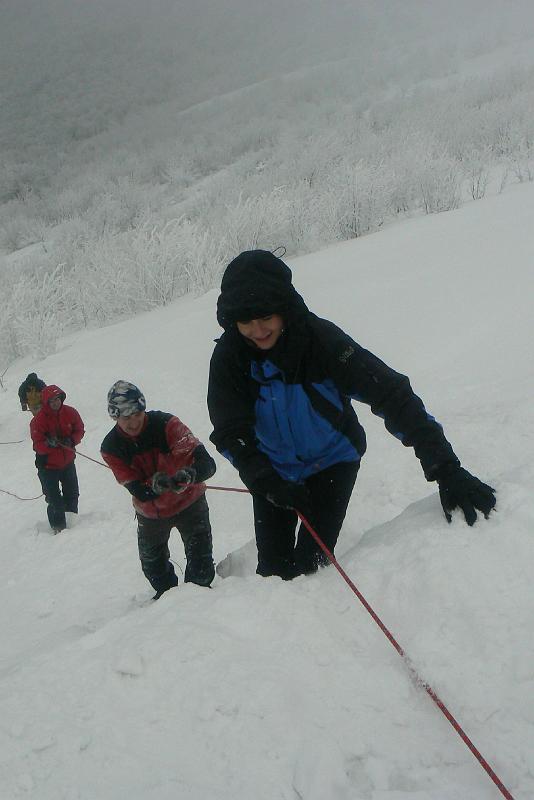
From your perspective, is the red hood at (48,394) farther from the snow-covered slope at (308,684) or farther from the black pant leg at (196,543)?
the black pant leg at (196,543)

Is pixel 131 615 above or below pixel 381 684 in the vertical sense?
below

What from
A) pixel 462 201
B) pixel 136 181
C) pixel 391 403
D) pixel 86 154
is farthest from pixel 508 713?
pixel 86 154

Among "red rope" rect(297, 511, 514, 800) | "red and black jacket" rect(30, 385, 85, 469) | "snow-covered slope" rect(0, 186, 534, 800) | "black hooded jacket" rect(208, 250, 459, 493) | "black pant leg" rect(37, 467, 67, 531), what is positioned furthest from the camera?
"black pant leg" rect(37, 467, 67, 531)

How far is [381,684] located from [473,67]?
3149 centimetres

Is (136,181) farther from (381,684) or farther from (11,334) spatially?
(381,684)

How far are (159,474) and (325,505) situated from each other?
988 millimetres

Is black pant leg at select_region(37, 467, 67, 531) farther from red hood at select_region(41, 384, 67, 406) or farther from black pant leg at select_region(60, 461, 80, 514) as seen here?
red hood at select_region(41, 384, 67, 406)

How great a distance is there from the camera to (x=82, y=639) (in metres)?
1.81

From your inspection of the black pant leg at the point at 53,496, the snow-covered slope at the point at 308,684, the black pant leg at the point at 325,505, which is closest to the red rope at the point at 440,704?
the snow-covered slope at the point at 308,684

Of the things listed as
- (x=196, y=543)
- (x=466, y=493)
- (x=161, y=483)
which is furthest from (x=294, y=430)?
(x=196, y=543)

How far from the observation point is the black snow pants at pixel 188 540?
2.95 m

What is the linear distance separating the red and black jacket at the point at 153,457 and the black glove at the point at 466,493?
52.6 inches

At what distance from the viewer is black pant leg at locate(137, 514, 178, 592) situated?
294 cm

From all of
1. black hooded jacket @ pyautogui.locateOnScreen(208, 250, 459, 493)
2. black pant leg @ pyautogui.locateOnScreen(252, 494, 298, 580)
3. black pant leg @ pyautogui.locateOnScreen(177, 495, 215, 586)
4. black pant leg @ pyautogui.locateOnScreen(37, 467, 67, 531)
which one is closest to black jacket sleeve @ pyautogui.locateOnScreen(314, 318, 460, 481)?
black hooded jacket @ pyautogui.locateOnScreen(208, 250, 459, 493)
